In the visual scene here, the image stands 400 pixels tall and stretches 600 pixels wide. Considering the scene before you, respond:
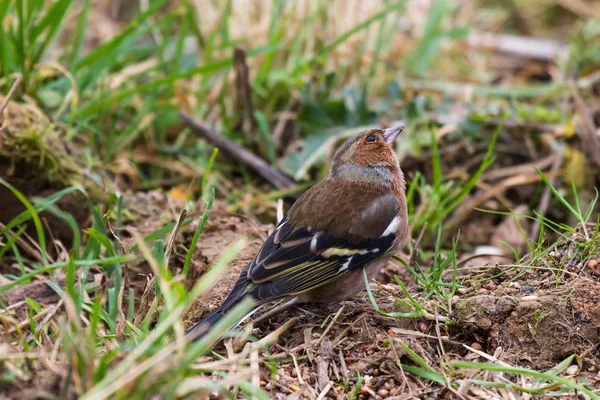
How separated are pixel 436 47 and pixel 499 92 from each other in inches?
37.9

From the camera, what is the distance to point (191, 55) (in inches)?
259

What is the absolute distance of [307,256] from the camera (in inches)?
148

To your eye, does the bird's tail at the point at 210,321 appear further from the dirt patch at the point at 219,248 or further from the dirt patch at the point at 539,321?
the dirt patch at the point at 539,321

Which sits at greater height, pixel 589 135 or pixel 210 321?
pixel 210 321

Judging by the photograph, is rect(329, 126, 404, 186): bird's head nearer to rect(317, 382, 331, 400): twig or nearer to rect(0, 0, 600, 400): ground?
rect(0, 0, 600, 400): ground

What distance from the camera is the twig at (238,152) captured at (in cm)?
570

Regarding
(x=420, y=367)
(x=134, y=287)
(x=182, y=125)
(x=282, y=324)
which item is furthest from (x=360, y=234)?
(x=182, y=125)

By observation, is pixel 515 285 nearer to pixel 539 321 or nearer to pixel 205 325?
pixel 539 321

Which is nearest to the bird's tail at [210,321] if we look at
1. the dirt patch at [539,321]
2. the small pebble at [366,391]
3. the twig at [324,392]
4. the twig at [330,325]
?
the twig at [330,325]

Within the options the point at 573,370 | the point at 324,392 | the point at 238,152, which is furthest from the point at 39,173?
the point at 573,370

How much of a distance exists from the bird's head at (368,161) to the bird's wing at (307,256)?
339mm

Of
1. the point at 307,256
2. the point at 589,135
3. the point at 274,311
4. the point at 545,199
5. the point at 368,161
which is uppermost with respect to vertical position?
the point at 368,161

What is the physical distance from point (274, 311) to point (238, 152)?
2.41 meters

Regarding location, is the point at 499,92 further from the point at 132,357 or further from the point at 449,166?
the point at 132,357
